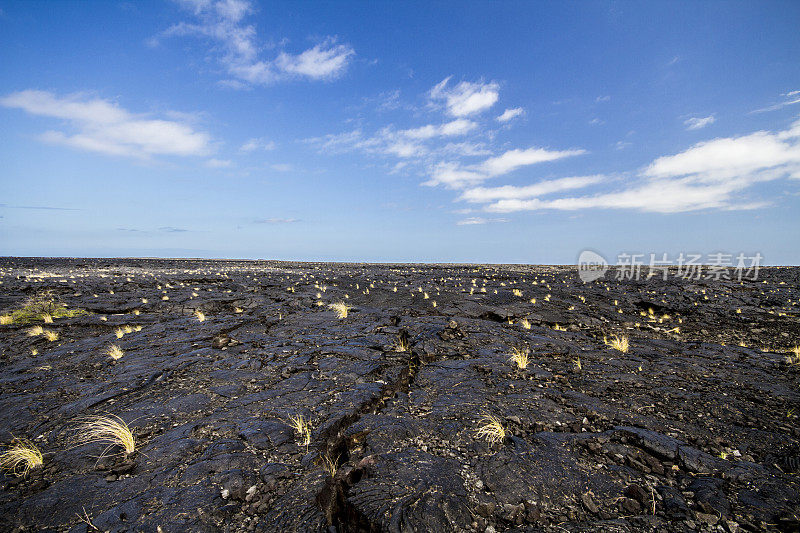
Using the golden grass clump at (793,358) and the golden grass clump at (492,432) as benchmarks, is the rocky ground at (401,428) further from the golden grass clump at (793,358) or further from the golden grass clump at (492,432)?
the golden grass clump at (793,358)

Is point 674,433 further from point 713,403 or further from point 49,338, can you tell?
point 49,338

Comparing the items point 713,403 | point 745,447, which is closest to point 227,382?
point 745,447

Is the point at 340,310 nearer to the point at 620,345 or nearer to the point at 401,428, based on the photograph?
the point at 401,428

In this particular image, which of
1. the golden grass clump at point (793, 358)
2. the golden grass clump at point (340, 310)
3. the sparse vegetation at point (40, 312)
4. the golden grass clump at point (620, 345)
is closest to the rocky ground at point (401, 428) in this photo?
the golden grass clump at point (793, 358)

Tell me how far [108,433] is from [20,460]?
2.63 feet

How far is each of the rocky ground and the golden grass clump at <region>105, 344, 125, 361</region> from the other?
0.48 ft

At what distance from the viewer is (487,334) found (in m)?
9.41

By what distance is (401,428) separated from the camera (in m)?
4.46

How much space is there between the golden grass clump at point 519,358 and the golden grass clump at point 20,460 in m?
7.38

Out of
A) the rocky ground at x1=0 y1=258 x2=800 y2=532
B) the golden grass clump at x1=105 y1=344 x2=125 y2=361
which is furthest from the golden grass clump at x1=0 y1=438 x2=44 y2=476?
the golden grass clump at x1=105 y1=344 x2=125 y2=361

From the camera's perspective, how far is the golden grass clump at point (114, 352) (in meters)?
7.61

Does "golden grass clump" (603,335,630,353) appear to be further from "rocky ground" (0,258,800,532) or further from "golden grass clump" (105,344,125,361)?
"golden grass clump" (105,344,125,361)

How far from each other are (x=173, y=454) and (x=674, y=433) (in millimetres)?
6443

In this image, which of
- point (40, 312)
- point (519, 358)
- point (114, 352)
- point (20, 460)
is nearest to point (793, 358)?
point (519, 358)
